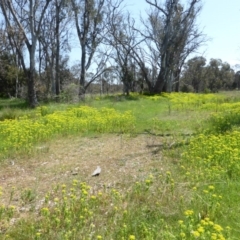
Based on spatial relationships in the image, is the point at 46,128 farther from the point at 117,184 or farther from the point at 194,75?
the point at 194,75

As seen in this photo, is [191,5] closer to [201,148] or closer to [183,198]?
[201,148]

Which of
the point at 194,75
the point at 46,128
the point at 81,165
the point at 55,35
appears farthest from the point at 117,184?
the point at 194,75

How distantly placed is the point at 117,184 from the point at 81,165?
Result: 1.23 metres

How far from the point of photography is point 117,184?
447 cm

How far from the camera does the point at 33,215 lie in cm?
352

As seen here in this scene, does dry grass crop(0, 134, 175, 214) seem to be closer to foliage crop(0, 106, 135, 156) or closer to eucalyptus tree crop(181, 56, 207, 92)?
foliage crop(0, 106, 135, 156)

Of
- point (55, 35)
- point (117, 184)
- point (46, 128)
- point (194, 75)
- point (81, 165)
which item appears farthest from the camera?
point (194, 75)

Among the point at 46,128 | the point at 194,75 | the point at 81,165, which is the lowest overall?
the point at 81,165

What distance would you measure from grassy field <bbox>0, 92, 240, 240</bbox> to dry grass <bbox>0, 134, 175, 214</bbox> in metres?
0.02

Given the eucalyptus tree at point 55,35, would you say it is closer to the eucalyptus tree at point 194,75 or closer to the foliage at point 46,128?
the foliage at point 46,128

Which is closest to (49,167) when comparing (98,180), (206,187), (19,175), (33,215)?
(19,175)

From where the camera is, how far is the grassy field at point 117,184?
10.1 feet

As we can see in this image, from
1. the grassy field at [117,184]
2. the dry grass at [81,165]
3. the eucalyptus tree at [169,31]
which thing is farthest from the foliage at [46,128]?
the eucalyptus tree at [169,31]

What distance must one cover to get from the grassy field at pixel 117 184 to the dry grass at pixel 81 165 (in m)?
0.02
